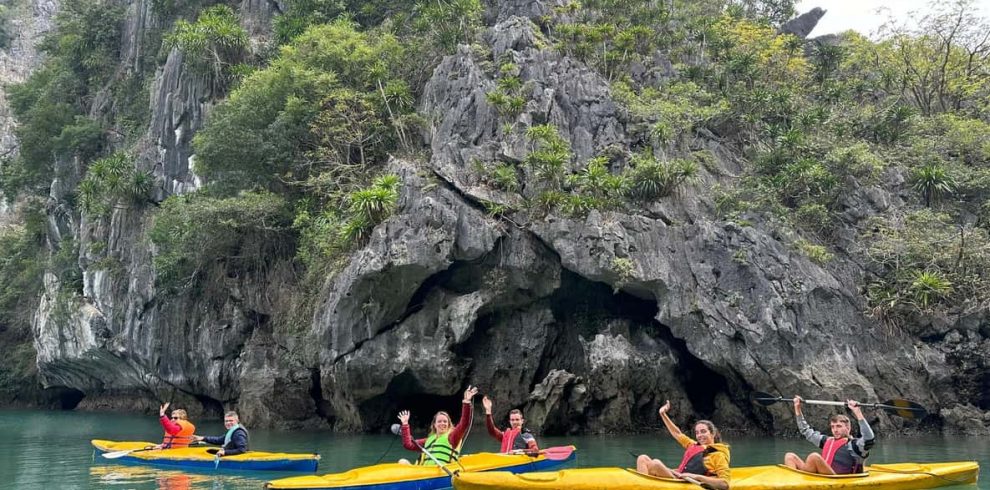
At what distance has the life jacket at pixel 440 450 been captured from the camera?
12.7 metres

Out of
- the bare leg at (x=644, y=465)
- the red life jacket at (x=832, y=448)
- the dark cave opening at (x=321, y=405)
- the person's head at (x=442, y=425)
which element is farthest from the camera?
the dark cave opening at (x=321, y=405)

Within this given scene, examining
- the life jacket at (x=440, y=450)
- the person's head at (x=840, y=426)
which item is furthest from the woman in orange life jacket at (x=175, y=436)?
the person's head at (x=840, y=426)

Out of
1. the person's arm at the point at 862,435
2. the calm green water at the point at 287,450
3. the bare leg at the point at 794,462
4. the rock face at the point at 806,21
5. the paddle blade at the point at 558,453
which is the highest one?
the rock face at the point at 806,21

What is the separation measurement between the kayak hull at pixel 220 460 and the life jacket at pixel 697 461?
7.37m

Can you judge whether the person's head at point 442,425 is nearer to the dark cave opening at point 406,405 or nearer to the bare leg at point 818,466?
the bare leg at point 818,466

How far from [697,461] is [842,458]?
2.74 m

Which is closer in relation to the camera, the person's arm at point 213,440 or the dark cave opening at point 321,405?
the person's arm at point 213,440

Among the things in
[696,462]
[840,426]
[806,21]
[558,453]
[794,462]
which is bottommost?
[558,453]

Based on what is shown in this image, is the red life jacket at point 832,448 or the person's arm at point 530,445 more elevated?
the red life jacket at point 832,448

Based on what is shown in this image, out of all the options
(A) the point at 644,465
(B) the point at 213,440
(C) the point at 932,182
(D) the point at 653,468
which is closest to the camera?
(D) the point at 653,468

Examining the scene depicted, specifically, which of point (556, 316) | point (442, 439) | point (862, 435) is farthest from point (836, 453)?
point (556, 316)

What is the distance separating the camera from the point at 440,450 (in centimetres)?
1277

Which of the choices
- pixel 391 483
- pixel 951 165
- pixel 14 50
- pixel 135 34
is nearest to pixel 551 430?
pixel 391 483

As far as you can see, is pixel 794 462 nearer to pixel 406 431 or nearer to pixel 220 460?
pixel 406 431
